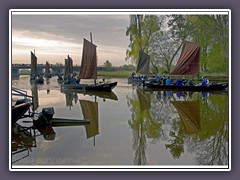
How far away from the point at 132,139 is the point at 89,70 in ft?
7.30

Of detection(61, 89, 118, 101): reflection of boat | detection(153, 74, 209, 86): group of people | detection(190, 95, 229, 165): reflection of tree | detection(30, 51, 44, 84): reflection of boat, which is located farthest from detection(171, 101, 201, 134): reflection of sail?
detection(30, 51, 44, 84): reflection of boat

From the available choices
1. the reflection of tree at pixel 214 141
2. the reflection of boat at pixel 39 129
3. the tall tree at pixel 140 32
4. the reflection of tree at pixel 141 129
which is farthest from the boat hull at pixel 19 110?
the reflection of tree at pixel 214 141

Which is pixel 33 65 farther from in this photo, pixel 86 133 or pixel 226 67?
pixel 226 67

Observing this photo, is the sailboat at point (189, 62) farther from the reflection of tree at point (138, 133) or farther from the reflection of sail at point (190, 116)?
the reflection of tree at point (138, 133)

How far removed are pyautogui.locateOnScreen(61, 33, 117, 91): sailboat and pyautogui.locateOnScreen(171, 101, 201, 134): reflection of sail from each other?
1.33 m

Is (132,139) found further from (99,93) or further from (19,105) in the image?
(99,93)

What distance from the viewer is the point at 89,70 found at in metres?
5.86

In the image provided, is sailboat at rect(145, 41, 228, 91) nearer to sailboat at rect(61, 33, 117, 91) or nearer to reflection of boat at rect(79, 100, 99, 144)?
sailboat at rect(61, 33, 117, 91)

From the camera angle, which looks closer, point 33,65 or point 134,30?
point 33,65

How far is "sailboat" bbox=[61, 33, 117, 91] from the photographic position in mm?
4199

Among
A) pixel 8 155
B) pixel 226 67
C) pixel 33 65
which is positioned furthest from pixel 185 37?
pixel 8 155

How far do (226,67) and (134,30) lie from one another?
1.39 m
